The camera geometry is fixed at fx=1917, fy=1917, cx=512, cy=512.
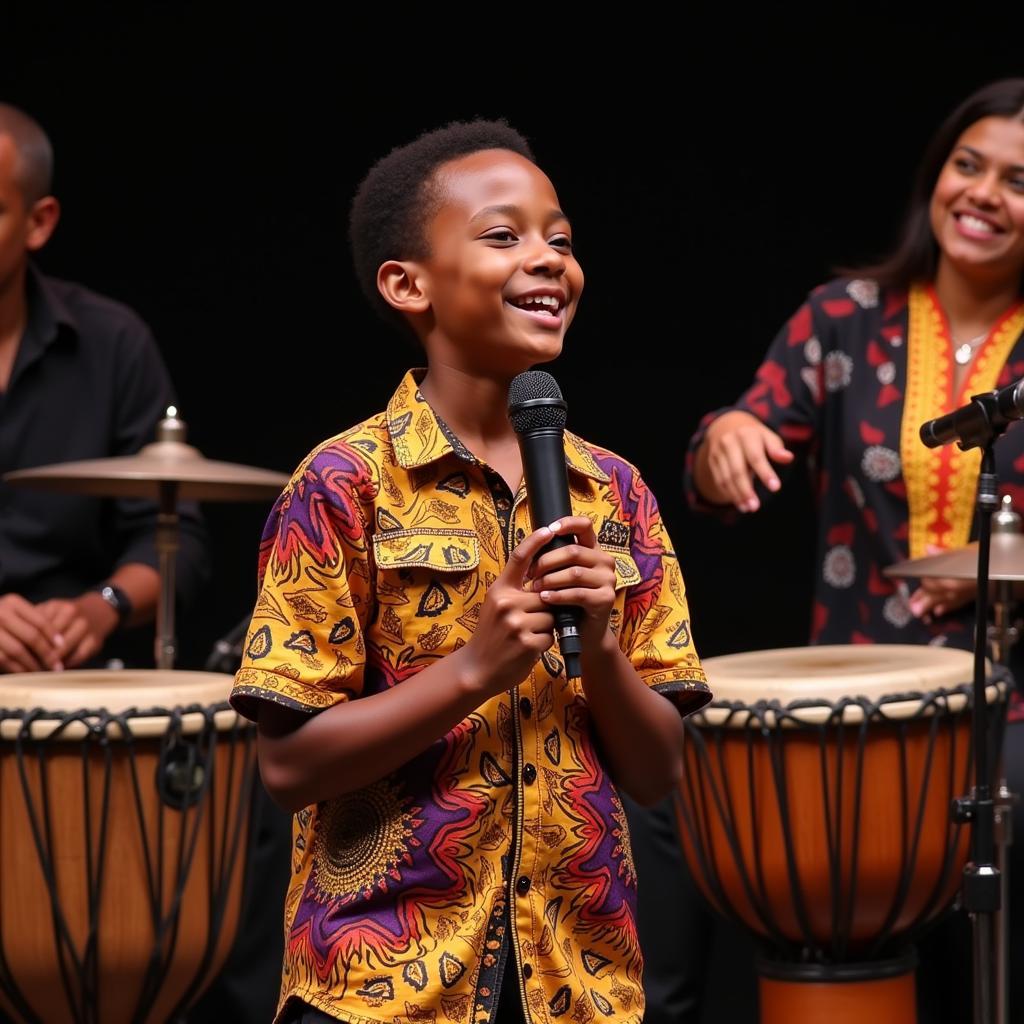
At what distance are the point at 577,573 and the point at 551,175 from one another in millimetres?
3262

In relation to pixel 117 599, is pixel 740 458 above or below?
above

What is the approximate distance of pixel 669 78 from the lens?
481cm

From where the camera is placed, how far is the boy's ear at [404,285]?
1.97 m

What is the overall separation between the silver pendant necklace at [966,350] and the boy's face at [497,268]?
188 cm

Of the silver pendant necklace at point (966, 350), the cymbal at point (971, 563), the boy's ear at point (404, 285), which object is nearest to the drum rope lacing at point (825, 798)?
the cymbal at point (971, 563)

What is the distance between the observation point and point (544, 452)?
5.71 feet

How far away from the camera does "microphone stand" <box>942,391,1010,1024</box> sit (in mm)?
2295

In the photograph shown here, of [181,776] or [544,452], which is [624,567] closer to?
[544,452]

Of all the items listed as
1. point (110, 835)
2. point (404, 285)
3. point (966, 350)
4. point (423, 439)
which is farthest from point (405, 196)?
point (966, 350)

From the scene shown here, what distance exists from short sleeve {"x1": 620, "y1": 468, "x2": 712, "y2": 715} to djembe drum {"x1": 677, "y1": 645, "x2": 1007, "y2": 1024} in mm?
1128

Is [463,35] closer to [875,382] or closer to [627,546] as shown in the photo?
[875,382]

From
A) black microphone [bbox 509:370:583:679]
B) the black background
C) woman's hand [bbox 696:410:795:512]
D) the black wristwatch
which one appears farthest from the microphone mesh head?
the black background

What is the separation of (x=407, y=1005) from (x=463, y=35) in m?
3.46

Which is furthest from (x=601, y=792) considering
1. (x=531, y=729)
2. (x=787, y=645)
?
(x=787, y=645)
